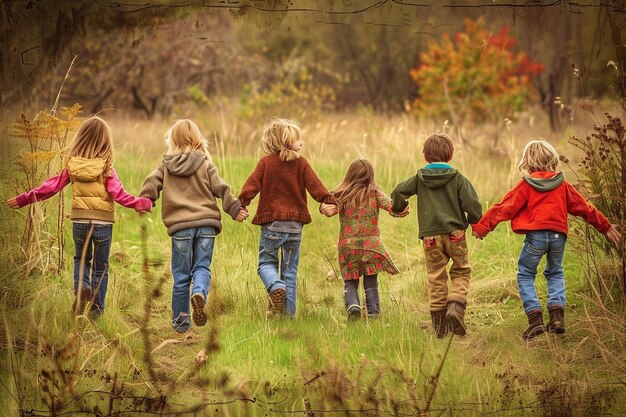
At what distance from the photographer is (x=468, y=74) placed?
16.8 m

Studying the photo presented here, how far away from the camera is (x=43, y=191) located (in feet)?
19.2

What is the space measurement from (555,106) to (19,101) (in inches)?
577

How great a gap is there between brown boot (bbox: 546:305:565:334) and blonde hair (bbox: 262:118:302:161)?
2.21m

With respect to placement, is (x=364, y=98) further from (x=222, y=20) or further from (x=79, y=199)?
(x=79, y=199)

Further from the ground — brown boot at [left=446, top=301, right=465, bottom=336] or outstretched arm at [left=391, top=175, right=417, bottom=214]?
outstretched arm at [left=391, top=175, right=417, bottom=214]

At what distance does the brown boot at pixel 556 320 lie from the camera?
18.6 feet

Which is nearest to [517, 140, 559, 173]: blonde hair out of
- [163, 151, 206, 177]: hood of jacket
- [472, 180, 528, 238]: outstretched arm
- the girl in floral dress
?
[472, 180, 528, 238]: outstretched arm

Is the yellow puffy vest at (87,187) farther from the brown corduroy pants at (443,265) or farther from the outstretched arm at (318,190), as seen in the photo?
the brown corduroy pants at (443,265)

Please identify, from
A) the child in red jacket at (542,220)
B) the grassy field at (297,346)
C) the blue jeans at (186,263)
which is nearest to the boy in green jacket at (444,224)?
the child in red jacket at (542,220)

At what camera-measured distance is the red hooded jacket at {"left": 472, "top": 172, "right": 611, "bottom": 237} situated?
18.7 ft

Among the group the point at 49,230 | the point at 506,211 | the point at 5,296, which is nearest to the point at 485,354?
the point at 506,211

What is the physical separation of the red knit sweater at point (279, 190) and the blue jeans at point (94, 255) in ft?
3.53

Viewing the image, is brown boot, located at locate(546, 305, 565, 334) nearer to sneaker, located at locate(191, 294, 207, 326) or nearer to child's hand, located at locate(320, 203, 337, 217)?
child's hand, located at locate(320, 203, 337, 217)

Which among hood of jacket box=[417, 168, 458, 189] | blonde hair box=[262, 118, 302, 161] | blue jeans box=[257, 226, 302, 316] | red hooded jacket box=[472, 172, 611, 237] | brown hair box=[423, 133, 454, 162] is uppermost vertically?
blonde hair box=[262, 118, 302, 161]
